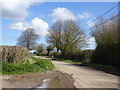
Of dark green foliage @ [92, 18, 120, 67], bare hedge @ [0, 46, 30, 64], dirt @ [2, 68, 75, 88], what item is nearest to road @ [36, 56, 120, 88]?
dirt @ [2, 68, 75, 88]

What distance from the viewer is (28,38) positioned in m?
34.1

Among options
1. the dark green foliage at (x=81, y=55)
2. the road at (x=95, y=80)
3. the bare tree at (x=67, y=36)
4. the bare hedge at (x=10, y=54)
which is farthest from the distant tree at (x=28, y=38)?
the road at (x=95, y=80)

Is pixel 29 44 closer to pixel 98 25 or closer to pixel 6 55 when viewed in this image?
pixel 98 25

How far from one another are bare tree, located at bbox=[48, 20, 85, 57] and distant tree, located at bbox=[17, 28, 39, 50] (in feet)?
17.6

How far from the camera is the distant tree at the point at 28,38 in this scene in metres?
32.2

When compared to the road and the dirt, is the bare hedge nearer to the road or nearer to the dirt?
the dirt

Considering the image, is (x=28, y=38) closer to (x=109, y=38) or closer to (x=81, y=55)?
(x=81, y=55)

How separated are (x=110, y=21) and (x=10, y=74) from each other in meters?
11.7

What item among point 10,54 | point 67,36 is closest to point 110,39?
point 10,54

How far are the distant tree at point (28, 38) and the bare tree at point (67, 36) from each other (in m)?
5.37

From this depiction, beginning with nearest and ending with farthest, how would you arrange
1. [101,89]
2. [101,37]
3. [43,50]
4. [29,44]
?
[101,89] < [101,37] < [29,44] < [43,50]

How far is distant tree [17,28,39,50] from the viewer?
1269 inches

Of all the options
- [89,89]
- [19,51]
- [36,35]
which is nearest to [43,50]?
[36,35]

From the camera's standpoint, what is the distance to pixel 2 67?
9.84 meters
